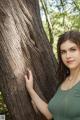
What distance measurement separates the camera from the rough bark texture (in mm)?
3379

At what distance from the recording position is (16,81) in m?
3.36

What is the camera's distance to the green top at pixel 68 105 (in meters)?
2.91

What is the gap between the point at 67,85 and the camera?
3.18m

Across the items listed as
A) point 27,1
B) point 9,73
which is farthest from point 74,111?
point 27,1

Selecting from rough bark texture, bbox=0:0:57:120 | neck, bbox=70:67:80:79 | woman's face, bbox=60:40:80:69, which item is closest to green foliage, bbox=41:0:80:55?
rough bark texture, bbox=0:0:57:120

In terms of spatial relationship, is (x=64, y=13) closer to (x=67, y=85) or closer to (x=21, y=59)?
(x=21, y=59)

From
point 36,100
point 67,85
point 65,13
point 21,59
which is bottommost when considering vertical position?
point 65,13

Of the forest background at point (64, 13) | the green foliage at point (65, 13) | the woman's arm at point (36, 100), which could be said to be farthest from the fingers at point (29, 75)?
the green foliage at point (65, 13)

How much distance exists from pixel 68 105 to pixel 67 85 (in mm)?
286

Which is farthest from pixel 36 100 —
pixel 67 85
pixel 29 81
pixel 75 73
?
pixel 75 73

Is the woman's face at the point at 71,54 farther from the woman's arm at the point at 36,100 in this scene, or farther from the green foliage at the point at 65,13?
the green foliage at the point at 65,13

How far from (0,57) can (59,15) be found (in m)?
12.2

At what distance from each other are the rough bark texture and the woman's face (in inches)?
20.5

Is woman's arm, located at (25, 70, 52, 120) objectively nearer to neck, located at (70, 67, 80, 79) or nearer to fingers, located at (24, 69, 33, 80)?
fingers, located at (24, 69, 33, 80)
